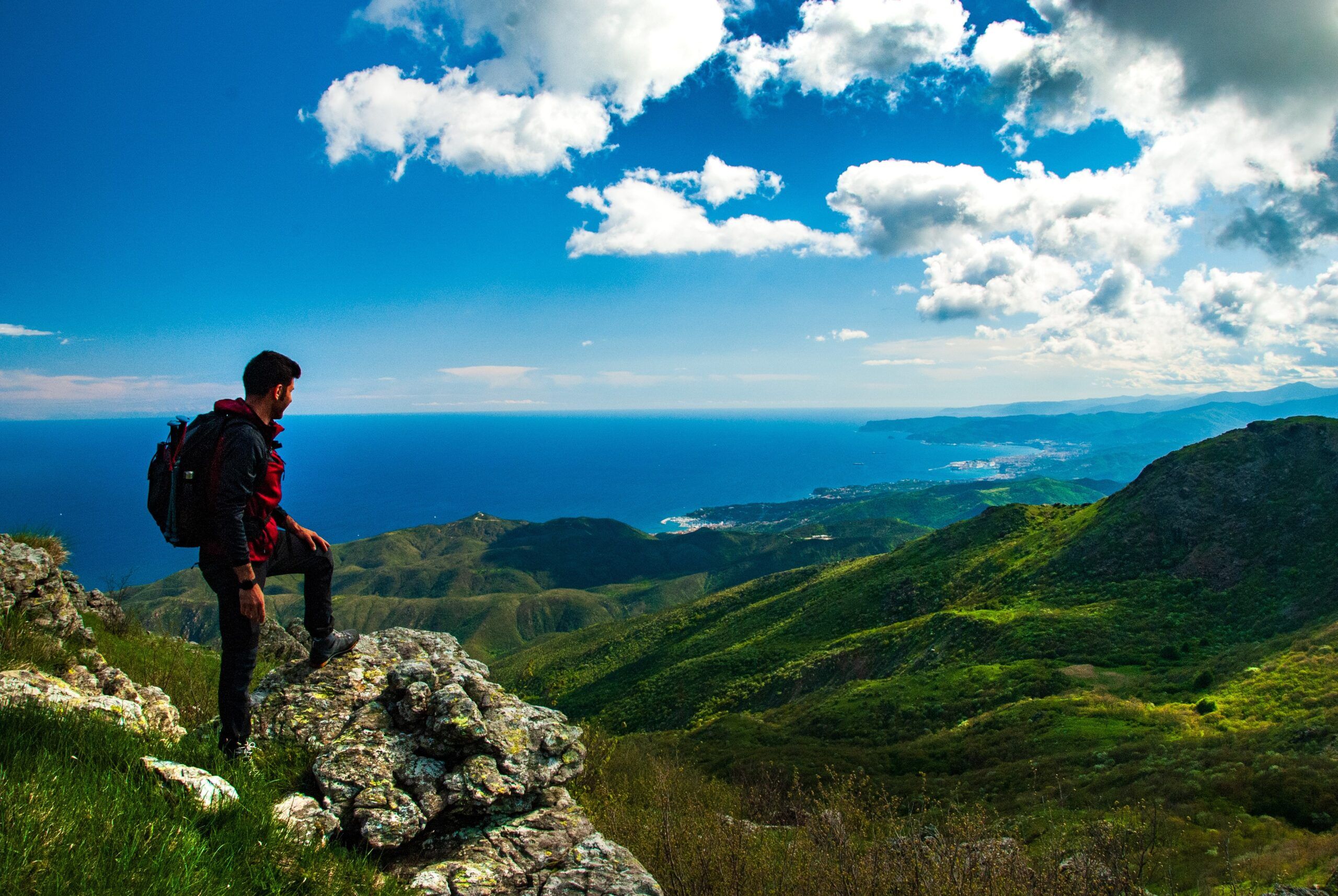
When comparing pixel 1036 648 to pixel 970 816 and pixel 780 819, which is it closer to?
pixel 780 819

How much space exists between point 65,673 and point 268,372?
4.79m

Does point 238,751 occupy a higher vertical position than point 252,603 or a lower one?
lower

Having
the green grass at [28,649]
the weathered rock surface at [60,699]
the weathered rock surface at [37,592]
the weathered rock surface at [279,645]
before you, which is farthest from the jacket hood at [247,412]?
the weathered rock surface at [279,645]

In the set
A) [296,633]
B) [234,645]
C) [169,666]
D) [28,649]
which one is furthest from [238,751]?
[296,633]

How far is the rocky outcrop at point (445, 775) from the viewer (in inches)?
193

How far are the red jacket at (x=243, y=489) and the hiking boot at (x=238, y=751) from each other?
61.3 inches

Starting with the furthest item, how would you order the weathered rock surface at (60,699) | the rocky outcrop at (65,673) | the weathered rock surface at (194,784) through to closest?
1. the rocky outcrop at (65,673)
2. the weathered rock surface at (60,699)
3. the weathered rock surface at (194,784)

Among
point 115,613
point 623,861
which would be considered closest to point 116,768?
point 623,861

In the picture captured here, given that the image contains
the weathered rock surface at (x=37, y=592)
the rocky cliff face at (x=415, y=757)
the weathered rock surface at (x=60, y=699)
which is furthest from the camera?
the weathered rock surface at (x=37, y=592)

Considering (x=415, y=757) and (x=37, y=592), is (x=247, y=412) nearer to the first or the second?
(x=415, y=757)

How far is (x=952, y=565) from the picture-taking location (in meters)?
68.3

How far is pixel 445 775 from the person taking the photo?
18.9 ft

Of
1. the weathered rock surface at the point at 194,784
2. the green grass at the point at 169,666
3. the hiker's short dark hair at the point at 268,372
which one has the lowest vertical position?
Answer: the green grass at the point at 169,666

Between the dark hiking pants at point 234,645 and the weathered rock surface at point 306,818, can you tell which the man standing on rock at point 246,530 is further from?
the weathered rock surface at point 306,818
